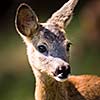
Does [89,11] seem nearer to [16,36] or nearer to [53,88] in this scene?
[16,36]

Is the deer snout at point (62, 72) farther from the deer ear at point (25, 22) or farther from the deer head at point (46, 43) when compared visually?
the deer ear at point (25, 22)

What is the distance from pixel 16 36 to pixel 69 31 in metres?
1.15

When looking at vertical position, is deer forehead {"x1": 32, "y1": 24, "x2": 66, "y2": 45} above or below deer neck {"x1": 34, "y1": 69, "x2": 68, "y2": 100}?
above

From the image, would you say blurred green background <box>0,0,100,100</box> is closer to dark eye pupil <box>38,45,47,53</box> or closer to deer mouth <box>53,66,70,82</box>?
dark eye pupil <box>38,45,47,53</box>

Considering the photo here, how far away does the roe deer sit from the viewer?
8711 millimetres

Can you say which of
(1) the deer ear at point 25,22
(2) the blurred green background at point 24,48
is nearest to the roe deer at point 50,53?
(1) the deer ear at point 25,22

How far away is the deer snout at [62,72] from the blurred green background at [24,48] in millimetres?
4976

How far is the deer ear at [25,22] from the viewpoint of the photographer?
9039 millimetres

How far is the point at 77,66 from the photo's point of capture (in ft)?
47.4

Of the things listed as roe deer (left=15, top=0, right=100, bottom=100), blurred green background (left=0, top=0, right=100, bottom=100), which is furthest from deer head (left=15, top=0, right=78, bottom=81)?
blurred green background (left=0, top=0, right=100, bottom=100)

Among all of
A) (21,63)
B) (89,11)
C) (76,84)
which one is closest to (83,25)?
(89,11)

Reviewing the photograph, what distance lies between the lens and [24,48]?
15.4m

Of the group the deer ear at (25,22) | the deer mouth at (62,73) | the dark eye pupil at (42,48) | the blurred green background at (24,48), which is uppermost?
the deer ear at (25,22)

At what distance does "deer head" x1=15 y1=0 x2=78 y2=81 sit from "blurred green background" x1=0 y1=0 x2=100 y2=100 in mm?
4533
